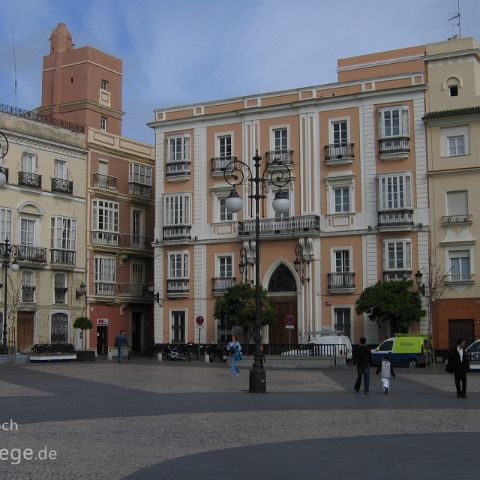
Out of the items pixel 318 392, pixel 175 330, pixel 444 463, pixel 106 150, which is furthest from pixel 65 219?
pixel 444 463

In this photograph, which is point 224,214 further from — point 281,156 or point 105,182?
point 105,182

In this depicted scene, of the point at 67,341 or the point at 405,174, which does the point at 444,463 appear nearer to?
the point at 405,174

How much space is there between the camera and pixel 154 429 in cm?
1436

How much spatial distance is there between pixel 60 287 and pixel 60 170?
7066mm

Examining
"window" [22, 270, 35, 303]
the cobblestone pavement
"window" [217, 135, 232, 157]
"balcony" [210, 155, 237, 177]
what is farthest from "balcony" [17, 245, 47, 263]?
the cobblestone pavement

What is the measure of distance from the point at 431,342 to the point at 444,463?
3099 cm

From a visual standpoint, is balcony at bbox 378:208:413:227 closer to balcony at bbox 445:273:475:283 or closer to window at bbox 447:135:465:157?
balcony at bbox 445:273:475:283

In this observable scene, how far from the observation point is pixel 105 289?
Answer: 52.3 meters

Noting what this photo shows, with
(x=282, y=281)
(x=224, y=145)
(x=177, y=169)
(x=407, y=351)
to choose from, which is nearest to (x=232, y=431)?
(x=407, y=351)

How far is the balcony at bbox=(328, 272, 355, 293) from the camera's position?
148 ft

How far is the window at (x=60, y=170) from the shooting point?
4998cm

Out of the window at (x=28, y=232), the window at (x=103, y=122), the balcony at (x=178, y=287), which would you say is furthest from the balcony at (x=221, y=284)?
the window at (x=103, y=122)

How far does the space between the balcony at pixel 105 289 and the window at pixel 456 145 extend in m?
22.4

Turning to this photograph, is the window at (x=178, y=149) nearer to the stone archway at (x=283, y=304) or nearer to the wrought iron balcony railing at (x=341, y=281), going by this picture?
the stone archway at (x=283, y=304)
